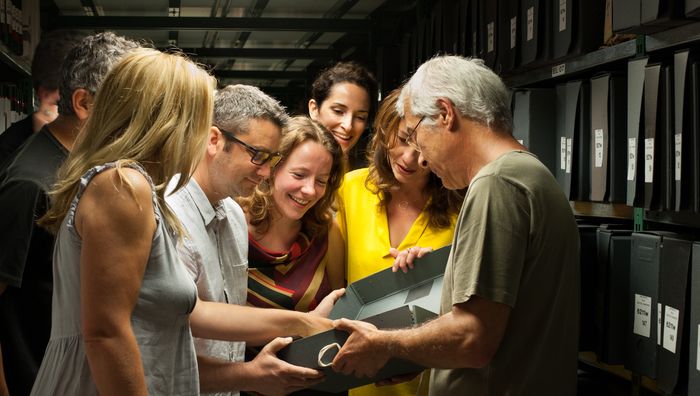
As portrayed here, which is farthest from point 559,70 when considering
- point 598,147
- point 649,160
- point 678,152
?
point 678,152

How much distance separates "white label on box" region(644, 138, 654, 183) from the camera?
2.02 meters

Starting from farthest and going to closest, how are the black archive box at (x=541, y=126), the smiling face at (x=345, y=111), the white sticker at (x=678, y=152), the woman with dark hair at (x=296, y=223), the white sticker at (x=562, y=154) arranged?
the smiling face at (x=345, y=111) → the black archive box at (x=541, y=126) → the white sticker at (x=562, y=154) → the woman with dark hair at (x=296, y=223) → the white sticker at (x=678, y=152)

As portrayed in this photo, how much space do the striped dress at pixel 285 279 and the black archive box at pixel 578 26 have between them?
3.40 ft

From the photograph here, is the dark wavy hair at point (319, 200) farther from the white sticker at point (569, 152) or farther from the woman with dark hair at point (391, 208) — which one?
the white sticker at point (569, 152)

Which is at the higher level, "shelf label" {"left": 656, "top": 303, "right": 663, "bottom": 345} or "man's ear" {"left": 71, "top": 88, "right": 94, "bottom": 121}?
"man's ear" {"left": 71, "top": 88, "right": 94, "bottom": 121}

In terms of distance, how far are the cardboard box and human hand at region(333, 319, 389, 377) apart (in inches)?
1.1

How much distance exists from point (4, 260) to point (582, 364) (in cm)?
209

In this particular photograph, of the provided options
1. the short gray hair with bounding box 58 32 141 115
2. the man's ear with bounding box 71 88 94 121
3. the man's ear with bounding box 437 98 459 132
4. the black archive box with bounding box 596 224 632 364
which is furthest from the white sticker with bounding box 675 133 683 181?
the man's ear with bounding box 71 88 94 121

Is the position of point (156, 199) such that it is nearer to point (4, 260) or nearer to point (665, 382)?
point (4, 260)

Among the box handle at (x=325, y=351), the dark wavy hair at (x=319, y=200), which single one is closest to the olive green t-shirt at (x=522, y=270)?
the box handle at (x=325, y=351)

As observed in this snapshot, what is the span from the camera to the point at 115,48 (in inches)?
78.2

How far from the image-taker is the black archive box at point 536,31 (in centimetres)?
265

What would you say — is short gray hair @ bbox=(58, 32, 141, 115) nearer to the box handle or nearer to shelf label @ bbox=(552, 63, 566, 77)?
the box handle

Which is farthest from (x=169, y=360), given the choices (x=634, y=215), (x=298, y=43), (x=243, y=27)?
(x=298, y=43)
